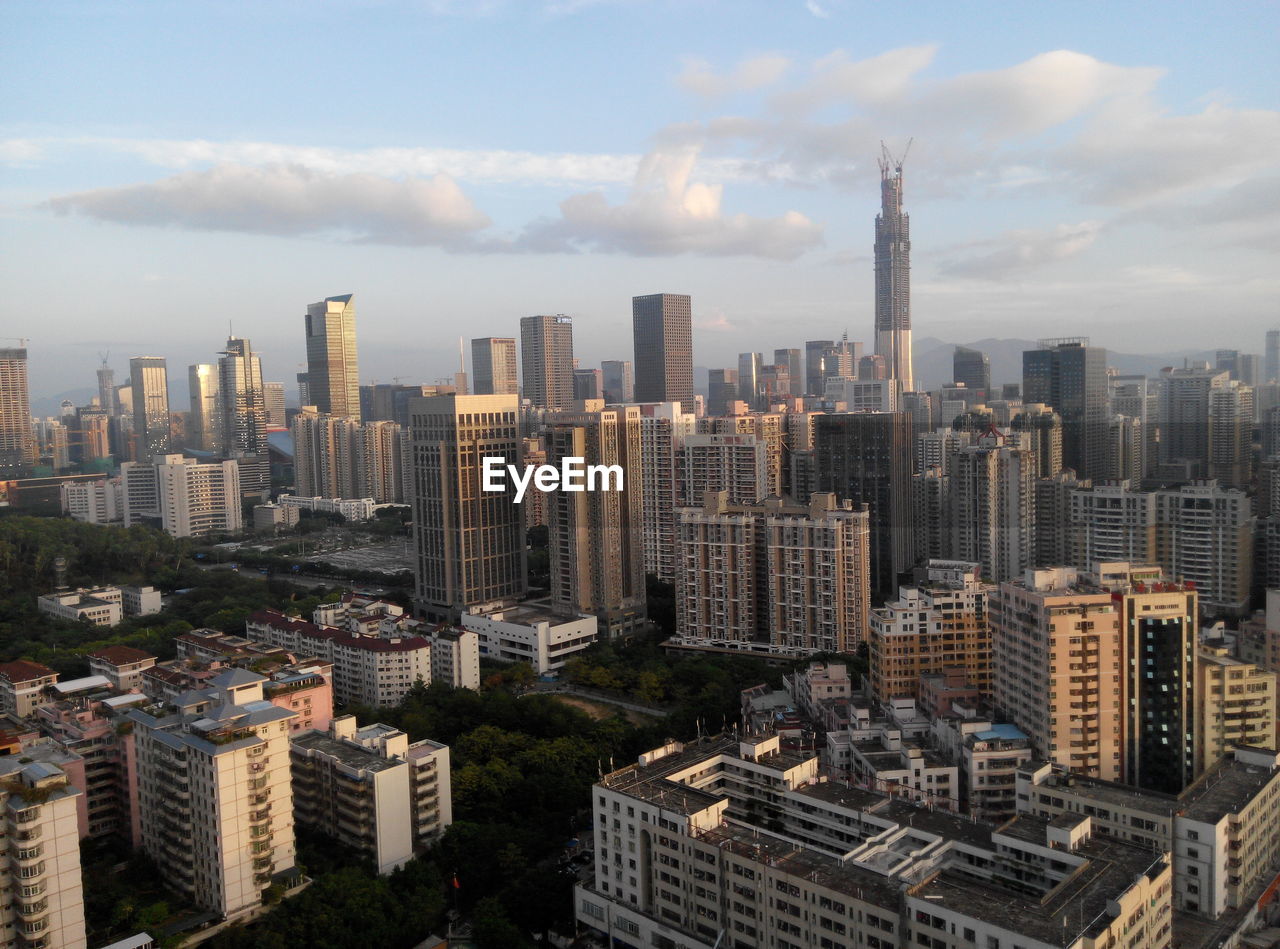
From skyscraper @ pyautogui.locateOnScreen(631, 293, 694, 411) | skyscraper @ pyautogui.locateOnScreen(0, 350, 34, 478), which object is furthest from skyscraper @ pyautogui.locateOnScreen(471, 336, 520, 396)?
skyscraper @ pyautogui.locateOnScreen(0, 350, 34, 478)

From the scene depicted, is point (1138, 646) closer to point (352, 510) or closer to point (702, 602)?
point (702, 602)

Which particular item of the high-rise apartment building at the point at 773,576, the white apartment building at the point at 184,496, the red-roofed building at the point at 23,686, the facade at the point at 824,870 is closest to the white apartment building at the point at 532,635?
the high-rise apartment building at the point at 773,576

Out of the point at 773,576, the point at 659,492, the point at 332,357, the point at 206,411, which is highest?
the point at 332,357

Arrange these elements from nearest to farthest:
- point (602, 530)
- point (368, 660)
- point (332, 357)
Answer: point (368, 660) < point (602, 530) < point (332, 357)

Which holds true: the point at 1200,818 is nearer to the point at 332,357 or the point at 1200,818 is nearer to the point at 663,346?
the point at 663,346

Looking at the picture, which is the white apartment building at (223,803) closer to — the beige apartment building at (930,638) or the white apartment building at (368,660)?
the white apartment building at (368,660)

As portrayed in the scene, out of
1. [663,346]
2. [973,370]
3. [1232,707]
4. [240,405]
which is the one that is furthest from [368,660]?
[240,405]

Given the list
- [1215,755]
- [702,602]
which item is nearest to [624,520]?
[702,602]

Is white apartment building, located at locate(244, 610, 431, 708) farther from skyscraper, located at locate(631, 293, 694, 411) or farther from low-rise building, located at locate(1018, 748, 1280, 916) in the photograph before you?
skyscraper, located at locate(631, 293, 694, 411)
